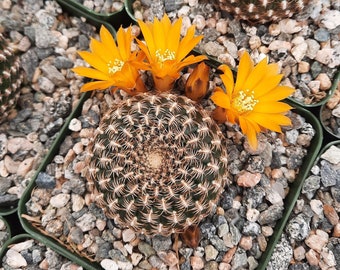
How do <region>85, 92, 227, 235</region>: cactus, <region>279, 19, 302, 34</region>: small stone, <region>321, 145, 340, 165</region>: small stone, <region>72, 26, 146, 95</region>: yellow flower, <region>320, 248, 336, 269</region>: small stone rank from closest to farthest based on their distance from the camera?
<region>85, 92, 227, 235</region>: cactus < <region>72, 26, 146, 95</region>: yellow flower < <region>320, 248, 336, 269</region>: small stone < <region>321, 145, 340, 165</region>: small stone < <region>279, 19, 302, 34</region>: small stone

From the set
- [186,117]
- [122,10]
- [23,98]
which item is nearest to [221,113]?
[186,117]

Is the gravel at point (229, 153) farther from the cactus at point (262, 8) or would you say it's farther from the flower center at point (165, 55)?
the flower center at point (165, 55)

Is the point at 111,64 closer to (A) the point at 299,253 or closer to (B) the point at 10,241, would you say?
(B) the point at 10,241

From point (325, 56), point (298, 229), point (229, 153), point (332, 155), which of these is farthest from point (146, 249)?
point (325, 56)

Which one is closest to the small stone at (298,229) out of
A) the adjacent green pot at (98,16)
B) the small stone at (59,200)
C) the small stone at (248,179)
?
the small stone at (248,179)

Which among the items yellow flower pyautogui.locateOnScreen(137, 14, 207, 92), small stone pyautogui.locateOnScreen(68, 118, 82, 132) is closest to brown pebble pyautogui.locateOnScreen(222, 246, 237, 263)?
yellow flower pyautogui.locateOnScreen(137, 14, 207, 92)

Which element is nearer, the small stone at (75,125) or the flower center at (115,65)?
the flower center at (115,65)

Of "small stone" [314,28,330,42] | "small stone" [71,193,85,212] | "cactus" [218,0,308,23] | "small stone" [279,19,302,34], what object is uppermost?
"cactus" [218,0,308,23]

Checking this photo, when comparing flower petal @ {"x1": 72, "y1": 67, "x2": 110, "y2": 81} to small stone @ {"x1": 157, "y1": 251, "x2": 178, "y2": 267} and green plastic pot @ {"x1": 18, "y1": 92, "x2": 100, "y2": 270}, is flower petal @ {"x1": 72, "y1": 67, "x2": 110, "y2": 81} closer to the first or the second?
green plastic pot @ {"x1": 18, "y1": 92, "x2": 100, "y2": 270}
